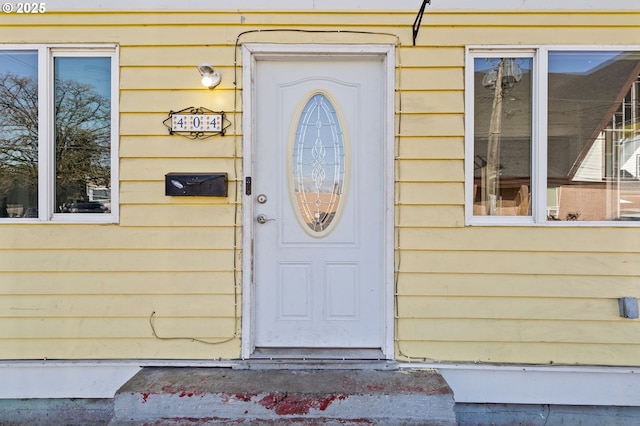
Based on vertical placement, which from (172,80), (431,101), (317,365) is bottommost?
(317,365)

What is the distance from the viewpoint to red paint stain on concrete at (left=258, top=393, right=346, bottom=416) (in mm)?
2109

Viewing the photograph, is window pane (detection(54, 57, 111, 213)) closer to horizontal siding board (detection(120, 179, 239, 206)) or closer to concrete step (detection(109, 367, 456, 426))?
horizontal siding board (detection(120, 179, 239, 206))

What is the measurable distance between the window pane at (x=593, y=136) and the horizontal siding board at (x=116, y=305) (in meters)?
2.34

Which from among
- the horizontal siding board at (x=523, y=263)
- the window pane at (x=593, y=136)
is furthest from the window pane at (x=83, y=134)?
the window pane at (x=593, y=136)

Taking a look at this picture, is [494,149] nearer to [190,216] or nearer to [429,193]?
[429,193]

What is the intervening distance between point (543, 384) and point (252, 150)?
2.48 m

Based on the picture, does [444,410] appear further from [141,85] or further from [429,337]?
[141,85]

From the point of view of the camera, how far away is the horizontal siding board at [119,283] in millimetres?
2465

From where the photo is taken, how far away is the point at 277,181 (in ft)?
8.38

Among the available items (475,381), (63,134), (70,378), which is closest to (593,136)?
(475,381)

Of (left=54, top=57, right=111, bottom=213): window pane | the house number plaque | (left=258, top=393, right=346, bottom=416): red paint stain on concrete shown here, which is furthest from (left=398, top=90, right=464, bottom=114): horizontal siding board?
(left=54, top=57, right=111, bottom=213): window pane

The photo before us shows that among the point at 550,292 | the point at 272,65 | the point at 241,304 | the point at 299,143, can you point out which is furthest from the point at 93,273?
the point at 550,292

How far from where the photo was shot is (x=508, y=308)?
8.01ft

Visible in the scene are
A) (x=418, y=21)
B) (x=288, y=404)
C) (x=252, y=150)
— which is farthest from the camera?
(x=252, y=150)
